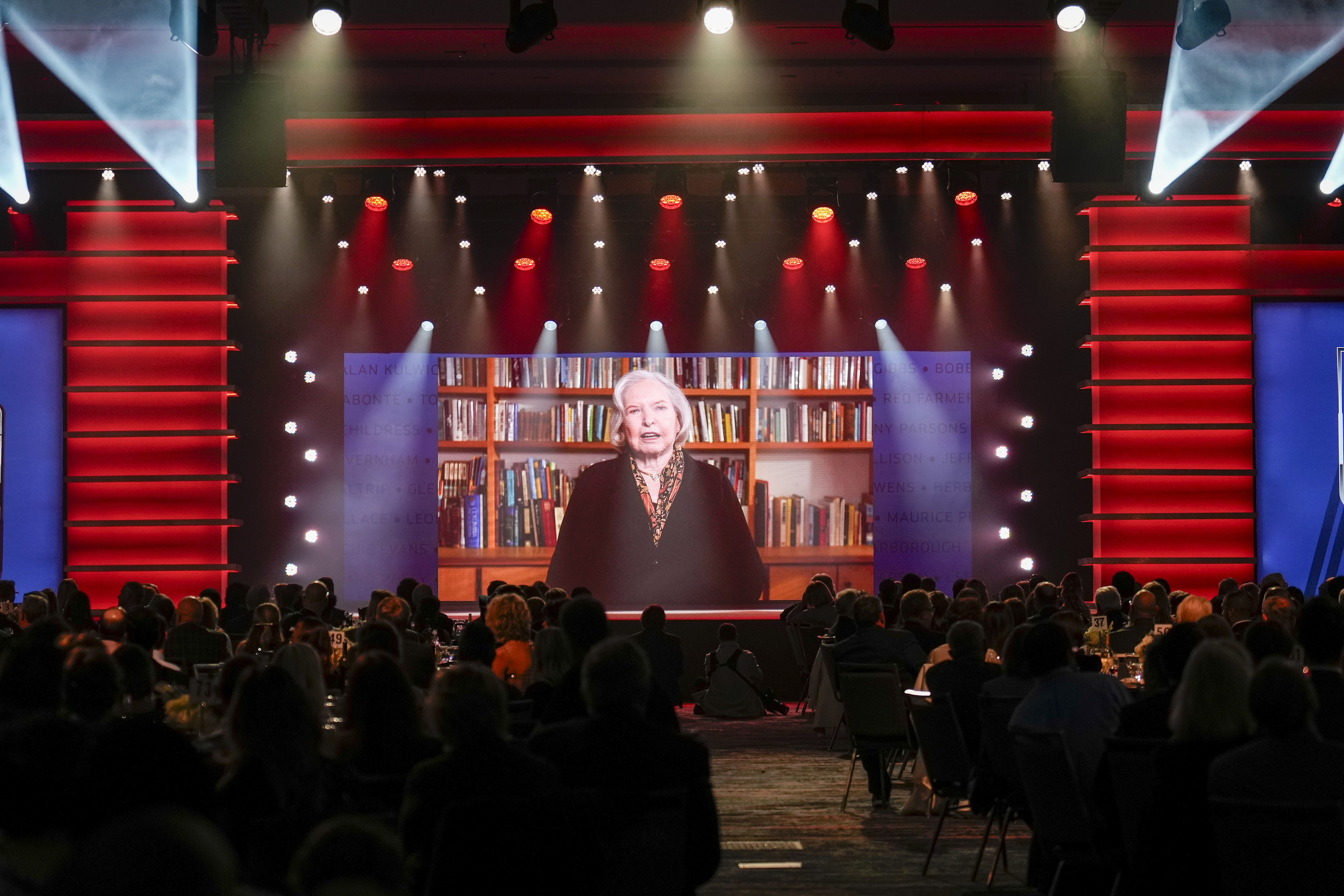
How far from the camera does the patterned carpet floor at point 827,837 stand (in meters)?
5.11

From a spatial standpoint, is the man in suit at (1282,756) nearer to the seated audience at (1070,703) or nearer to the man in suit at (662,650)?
the seated audience at (1070,703)

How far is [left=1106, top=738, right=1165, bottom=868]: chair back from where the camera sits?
11.9 feet

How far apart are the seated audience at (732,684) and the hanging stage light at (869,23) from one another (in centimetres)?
435

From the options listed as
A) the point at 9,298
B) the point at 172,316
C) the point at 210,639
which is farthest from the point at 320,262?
the point at 210,639

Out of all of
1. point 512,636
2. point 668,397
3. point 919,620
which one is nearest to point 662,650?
point 919,620

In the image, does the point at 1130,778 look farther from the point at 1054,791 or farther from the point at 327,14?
the point at 327,14

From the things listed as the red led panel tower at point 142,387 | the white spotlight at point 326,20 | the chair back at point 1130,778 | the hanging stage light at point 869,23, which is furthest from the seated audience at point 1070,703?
the red led panel tower at point 142,387

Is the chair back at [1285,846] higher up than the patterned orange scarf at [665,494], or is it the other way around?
the patterned orange scarf at [665,494]

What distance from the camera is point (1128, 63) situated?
433 inches

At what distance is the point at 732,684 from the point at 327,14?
17.8 feet

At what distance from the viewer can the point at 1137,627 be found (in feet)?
25.1

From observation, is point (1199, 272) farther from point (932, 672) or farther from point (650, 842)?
point (650, 842)

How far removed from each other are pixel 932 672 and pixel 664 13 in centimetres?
638

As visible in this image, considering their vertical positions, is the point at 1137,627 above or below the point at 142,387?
below
